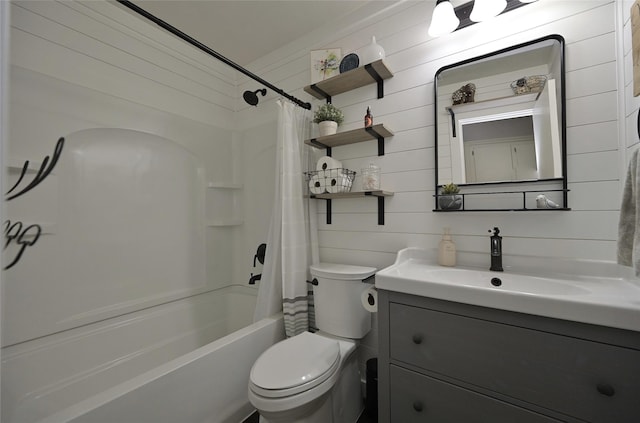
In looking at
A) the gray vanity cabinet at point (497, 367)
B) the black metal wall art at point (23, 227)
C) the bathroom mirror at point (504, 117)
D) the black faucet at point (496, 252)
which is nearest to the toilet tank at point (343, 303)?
the gray vanity cabinet at point (497, 367)

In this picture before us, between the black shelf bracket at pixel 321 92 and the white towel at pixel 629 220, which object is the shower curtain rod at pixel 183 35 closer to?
the black shelf bracket at pixel 321 92

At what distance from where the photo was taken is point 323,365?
1.22 m

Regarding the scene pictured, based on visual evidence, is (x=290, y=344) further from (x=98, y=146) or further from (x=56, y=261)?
(x=98, y=146)

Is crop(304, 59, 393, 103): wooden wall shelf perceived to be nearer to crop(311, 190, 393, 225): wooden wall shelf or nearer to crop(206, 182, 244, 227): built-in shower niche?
crop(311, 190, 393, 225): wooden wall shelf

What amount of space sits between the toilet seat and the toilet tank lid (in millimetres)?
345

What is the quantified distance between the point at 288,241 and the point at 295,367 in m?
0.73

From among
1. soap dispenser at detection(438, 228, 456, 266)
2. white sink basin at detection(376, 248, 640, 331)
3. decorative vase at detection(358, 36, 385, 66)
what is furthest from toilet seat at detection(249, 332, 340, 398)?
decorative vase at detection(358, 36, 385, 66)

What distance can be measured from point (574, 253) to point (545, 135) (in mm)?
557

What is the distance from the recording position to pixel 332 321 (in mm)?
1540

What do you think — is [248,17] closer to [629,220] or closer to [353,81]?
[353,81]

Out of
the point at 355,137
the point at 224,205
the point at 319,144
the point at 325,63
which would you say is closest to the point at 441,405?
the point at 355,137

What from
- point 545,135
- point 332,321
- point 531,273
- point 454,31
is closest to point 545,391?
point 531,273

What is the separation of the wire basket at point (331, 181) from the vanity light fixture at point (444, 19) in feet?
2.95

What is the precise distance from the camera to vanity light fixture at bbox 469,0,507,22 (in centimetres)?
127
